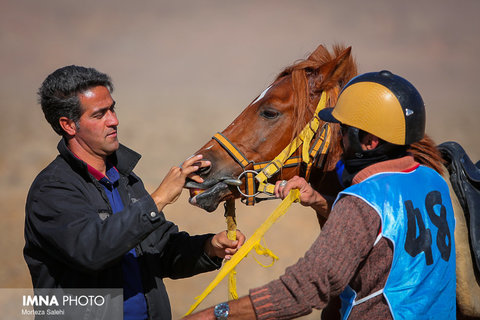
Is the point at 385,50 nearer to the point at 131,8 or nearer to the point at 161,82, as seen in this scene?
the point at 161,82

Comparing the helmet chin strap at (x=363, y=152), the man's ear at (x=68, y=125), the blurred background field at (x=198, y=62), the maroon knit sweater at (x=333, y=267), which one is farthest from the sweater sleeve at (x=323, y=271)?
the blurred background field at (x=198, y=62)

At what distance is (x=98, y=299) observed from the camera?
2816 mm

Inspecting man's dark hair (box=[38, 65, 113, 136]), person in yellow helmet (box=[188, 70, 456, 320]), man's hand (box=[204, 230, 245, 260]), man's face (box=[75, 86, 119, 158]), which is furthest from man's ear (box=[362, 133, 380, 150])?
man's dark hair (box=[38, 65, 113, 136])

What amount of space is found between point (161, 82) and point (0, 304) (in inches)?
528

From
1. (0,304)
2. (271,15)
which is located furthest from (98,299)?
(271,15)

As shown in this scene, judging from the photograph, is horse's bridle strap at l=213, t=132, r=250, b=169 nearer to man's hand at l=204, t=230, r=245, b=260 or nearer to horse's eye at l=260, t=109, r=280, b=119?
horse's eye at l=260, t=109, r=280, b=119

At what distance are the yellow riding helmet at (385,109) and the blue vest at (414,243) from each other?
0.21 metres

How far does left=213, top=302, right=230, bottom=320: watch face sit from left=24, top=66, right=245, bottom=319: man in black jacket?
1.96 feet

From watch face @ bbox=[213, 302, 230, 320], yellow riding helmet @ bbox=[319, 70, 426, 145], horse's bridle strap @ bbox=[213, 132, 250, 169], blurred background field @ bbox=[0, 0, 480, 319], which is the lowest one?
watch face @ bbox=[213, 302, 230, 320]

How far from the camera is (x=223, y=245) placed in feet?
11.1

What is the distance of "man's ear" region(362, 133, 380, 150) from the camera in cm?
257

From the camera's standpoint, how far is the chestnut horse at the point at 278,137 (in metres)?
3.39

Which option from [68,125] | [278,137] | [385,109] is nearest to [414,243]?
[385,109]

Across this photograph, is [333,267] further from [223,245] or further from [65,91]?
[65,91]
